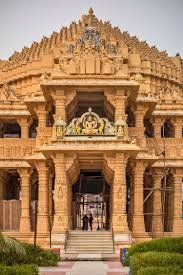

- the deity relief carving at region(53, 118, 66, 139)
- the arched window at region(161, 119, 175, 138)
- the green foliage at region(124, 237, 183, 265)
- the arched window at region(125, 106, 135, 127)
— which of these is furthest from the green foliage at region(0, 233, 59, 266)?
the arched window at region(161, 119, 175, 138)

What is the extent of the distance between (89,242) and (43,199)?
3.64 meters

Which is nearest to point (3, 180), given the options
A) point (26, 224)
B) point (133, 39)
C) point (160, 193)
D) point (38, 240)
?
point (26, 224)

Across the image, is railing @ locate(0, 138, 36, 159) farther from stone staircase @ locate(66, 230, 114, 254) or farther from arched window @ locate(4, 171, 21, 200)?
stone staircase @ locate(66, 230, 114, 254)

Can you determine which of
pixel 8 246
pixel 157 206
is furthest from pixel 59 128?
pixel 8 246

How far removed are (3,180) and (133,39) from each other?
1750 cm

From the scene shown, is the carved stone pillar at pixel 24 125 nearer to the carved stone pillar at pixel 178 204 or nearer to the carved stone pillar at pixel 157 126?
the carved stone pillar at pixel 157 126

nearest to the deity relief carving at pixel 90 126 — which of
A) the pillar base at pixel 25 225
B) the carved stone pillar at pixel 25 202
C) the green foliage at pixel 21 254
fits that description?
the carved stone pillar at pixel 25 202

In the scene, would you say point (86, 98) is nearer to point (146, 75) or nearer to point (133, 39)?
point (146, 75)

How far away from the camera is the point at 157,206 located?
34812 millimetres

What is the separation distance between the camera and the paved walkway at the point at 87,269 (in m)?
20.5

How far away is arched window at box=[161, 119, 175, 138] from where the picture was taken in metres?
38.1

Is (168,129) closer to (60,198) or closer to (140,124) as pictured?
(140,124)

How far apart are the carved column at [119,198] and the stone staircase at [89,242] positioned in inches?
40.5

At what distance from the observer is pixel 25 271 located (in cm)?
1455
